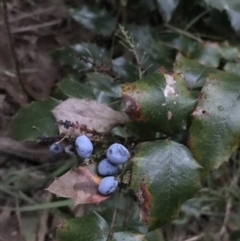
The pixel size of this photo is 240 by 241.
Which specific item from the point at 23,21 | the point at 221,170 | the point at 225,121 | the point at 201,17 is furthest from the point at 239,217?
the point at 23,21

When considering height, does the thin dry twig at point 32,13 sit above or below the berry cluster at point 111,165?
below

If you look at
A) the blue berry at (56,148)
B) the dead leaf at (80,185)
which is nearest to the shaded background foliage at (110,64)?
the blue berry at (56,148)

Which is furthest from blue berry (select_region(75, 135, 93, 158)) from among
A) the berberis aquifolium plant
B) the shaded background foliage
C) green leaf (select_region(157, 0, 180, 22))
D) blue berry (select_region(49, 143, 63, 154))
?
green leaf (select_region(157, 0, 180, 22))

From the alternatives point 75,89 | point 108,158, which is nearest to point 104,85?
point 75,89

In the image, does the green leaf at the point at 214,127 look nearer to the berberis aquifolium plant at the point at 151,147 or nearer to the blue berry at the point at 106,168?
the berberis aquifolium plant at the point at 151,147

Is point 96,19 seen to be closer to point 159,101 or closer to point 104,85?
point 104,85

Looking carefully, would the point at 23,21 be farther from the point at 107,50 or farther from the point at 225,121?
the point at 225,121
